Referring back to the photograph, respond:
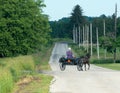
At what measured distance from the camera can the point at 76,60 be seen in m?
42.3

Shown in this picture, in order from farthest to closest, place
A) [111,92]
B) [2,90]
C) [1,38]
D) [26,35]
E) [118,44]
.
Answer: [118,44], [26,35], [1,38], [111,92], [2,90]

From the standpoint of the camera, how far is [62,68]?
4422cm

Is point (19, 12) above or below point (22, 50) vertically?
above

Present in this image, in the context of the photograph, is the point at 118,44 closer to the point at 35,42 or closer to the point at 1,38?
the point at 35,42

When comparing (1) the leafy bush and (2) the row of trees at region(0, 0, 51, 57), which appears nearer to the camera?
(1) the leafy bush

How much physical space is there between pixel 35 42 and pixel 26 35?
267cm

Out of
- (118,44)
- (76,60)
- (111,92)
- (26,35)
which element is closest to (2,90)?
(111,92)

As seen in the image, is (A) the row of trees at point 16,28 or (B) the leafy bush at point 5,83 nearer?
(B) the leafy bush at point 5,83

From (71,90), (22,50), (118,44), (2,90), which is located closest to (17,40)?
(22,50)

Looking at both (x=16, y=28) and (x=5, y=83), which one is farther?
(x=16, y=28)

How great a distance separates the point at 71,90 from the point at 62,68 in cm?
1914

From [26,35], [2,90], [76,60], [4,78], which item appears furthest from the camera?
[26,35]

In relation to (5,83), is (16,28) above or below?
above

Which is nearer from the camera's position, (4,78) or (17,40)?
(4,78)
